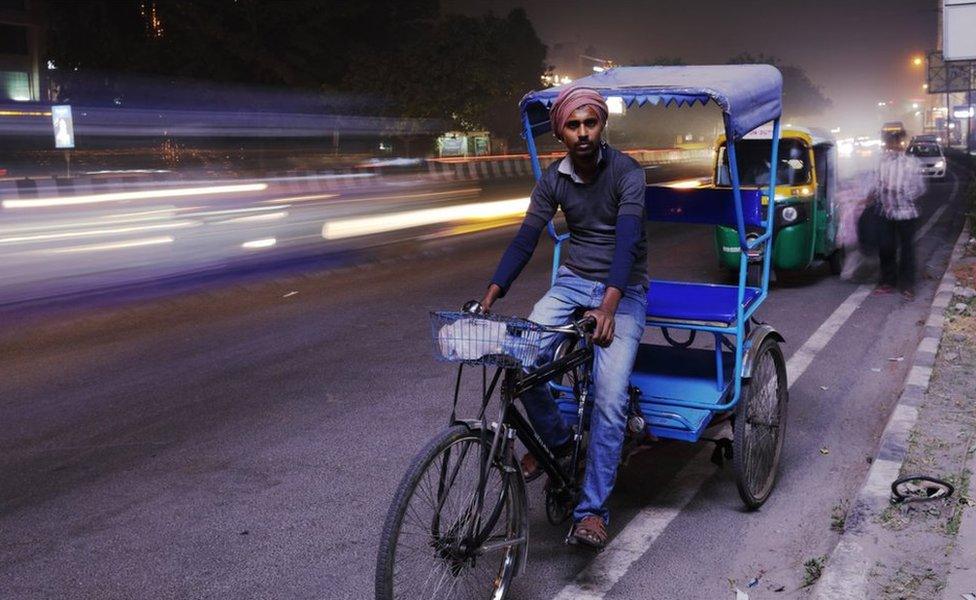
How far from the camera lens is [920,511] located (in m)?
4.48

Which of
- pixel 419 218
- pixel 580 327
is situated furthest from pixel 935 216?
pixel 580 327

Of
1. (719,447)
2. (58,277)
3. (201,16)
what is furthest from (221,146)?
(201,16)

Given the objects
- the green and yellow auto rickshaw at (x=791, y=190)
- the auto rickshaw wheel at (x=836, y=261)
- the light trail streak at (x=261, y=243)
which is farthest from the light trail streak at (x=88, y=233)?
the auto rickshaw wheel at (x=836, y=261)

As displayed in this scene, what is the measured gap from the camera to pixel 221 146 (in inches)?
870

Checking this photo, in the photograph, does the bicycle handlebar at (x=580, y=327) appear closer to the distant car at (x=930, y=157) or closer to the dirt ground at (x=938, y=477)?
the dirt ground at (x=938, y=477)

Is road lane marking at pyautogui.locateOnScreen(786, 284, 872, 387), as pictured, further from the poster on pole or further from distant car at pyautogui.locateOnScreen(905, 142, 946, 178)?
distant car at pyautogui.locateOnScreen(905, 142, 946, 178)

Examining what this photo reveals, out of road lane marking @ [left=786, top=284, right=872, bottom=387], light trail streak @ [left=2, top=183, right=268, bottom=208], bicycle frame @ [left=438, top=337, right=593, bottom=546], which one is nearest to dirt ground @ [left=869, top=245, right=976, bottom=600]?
road lane marking @ [left=786, top=284, right=872, bottom=387]

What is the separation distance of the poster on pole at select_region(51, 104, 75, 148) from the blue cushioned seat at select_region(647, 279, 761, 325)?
14.4 metres

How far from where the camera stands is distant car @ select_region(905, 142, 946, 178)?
35.8 m

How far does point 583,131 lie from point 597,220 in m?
0.42

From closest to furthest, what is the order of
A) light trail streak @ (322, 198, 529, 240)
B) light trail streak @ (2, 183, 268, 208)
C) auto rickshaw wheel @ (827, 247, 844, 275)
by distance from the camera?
auto rickshaw wheel @ (827, 247, 844, 275)
light trail streak @ (2, 183, 268, 208)
light trail streak @ (322, 198, 529, 240)

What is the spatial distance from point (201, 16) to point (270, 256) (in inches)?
1280

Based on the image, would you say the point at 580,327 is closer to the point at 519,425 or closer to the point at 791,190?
the point at 519,425

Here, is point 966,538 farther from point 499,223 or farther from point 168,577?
point 499,223
